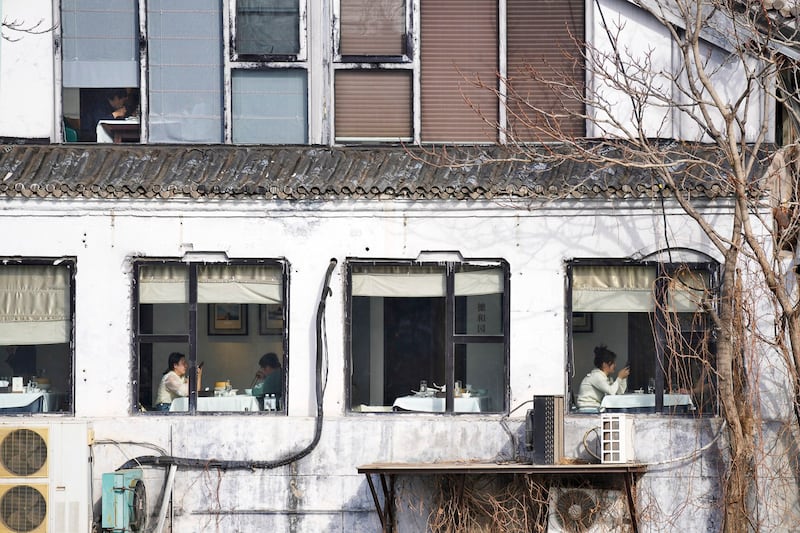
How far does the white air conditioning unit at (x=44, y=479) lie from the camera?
533 inches

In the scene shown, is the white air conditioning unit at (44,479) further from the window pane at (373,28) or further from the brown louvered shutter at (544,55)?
the brown louvered shutter at (544,55)

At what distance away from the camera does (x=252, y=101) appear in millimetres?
14984

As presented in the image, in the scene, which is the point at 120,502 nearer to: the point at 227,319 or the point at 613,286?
the point at 227,319

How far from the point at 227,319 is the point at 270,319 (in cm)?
48

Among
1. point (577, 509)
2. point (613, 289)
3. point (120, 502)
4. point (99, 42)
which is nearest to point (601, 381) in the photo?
point (613, 289)

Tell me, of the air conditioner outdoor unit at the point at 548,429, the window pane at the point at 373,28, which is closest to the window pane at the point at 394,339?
the air conditioner outdoor unit at the point at 548,429

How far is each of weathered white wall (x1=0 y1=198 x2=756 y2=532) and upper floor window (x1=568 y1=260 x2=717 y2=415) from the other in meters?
0.23

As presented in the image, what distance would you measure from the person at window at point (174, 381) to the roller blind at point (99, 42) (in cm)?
333

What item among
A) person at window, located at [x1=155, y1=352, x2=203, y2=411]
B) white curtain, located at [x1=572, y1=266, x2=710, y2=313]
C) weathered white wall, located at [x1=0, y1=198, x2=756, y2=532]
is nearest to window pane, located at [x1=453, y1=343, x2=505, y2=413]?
weathered white wall, located at [x1=0, y1=198, x2=756, y2=532]

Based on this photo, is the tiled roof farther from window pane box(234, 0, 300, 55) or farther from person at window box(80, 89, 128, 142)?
window pane box(234, 0, 300, 55)

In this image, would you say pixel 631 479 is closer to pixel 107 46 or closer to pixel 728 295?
pixel 728 295

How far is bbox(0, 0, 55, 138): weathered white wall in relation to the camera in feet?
48.7

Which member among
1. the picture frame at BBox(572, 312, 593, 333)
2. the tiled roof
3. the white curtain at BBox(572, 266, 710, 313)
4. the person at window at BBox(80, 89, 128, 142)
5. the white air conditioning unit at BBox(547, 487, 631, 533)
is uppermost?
the person at window at BBox(80, 89, 128, 142)

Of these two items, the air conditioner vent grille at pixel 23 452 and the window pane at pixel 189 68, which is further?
the window pane at pixel 189 68
